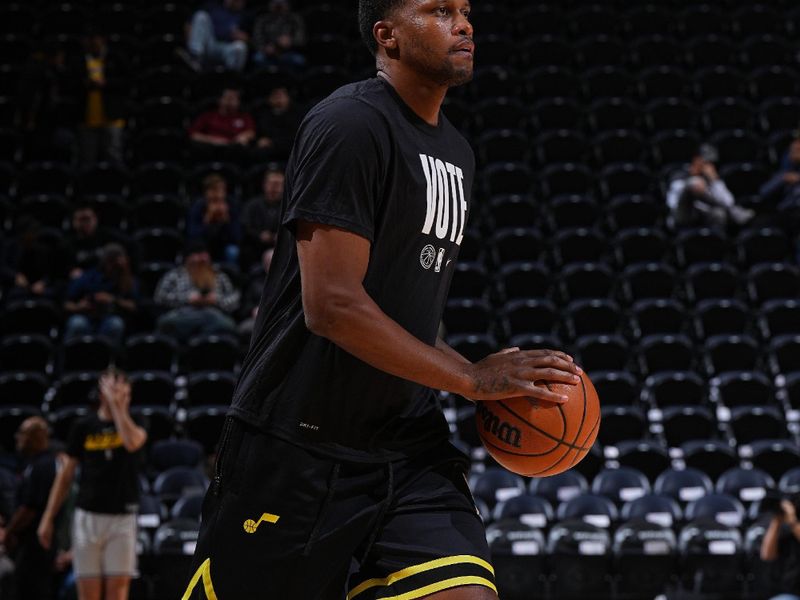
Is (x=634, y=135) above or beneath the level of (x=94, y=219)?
above

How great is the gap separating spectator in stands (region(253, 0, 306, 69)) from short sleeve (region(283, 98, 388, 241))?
12.7 metres

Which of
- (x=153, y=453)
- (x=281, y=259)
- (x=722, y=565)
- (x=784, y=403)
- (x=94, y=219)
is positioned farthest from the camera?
(x=94, y=219)

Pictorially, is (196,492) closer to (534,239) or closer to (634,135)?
(534,239)

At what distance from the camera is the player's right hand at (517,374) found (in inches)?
100

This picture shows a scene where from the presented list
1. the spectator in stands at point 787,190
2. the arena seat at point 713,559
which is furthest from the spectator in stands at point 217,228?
the spectator in stands at point 787,190

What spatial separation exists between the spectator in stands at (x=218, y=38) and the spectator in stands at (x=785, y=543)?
9.20 metres

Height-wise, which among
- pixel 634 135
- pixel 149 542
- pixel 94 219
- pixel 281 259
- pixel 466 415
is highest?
pixel 634 135

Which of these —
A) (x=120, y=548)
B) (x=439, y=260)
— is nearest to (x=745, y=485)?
(x=120, y=548)

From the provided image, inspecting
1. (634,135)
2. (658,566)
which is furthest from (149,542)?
(634,135)

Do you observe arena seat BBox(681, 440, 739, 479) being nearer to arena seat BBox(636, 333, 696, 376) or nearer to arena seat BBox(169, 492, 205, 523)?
arena seat BBox(636, 333, 696, 376)

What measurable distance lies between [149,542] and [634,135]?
24.3 ft

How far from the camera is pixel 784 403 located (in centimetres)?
1079

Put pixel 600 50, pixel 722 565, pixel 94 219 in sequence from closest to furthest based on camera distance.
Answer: pixel 722 565 → pixel 94 219 → pixel 600 50

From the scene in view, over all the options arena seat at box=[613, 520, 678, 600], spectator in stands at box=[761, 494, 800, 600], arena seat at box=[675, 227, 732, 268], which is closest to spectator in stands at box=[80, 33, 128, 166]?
arena seat at box=[675, 227, 732, 268]
